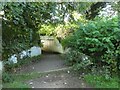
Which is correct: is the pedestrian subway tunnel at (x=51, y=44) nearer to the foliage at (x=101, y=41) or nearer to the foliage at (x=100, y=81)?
the foliage at (x=101, y=41)

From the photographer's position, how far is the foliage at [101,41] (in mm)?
7180

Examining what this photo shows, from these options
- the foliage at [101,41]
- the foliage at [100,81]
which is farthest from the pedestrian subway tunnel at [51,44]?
the foliage at [100,81]

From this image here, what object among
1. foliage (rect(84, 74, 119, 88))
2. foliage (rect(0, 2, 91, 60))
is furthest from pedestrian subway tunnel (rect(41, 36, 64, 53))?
foliage (rect(84, 74, 119, 88))

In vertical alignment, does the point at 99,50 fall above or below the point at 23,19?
below

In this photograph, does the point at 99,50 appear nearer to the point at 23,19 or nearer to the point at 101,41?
the point at 101,41

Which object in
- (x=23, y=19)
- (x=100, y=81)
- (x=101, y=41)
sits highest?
(x=23, y=19)

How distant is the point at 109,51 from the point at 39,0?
95.7 inches

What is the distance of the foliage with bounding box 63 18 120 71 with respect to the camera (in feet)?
23.6

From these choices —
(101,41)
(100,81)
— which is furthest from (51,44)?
(100,81)

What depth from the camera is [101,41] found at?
7.37m

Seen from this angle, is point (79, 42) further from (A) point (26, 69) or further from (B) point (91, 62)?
(A) point (26, 69)

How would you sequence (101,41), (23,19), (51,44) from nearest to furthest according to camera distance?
(101,41), (23,19), (51,44)

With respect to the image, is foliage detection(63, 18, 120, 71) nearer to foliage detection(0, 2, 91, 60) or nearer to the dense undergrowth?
the dense undergrowth

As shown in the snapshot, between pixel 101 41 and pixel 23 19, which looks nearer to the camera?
pixel 101 41
